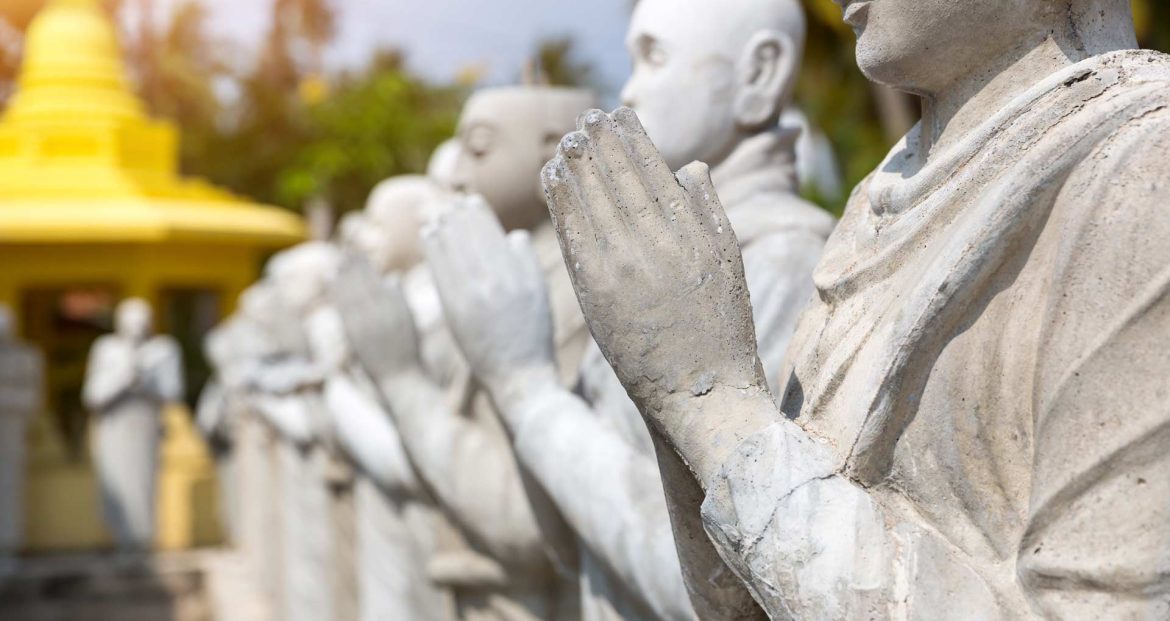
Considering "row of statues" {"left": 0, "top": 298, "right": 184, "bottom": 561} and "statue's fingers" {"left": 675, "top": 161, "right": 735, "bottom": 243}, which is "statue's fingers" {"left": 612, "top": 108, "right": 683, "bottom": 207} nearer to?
"statue's fingers" {"left": 675, "top": 161, "right": 735, "bottom": 243}

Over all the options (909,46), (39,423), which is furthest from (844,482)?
(39,423)

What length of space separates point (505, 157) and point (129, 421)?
33.6ft

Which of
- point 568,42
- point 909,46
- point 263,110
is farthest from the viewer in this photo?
point 263,110

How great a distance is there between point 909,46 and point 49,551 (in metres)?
13.0

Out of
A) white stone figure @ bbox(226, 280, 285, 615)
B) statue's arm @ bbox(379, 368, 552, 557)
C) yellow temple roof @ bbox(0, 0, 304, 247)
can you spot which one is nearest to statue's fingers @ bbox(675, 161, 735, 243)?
statue's arm @ bbox(379, 368, 552, 557)

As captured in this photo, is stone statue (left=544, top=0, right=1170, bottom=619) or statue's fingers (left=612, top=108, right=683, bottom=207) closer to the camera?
stone statue (left=544, top=0, right=1170, bottom=619)

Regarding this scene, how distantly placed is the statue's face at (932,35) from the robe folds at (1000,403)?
0.36ft

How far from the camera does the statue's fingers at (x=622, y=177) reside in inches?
69.7

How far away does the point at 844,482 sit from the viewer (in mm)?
1650

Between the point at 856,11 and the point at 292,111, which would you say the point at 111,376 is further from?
the point at 856,11

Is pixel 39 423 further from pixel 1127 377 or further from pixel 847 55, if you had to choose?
pixel 1127 377

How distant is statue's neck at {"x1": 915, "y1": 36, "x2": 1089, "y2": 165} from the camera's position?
1.70 m

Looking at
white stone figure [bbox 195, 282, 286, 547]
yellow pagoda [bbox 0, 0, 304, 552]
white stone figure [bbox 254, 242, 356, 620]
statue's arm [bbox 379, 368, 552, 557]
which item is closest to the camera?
statue's arm [bbox 379, 368, 552, 557]

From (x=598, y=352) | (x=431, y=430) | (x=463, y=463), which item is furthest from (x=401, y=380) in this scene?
(x=598, y=352)
